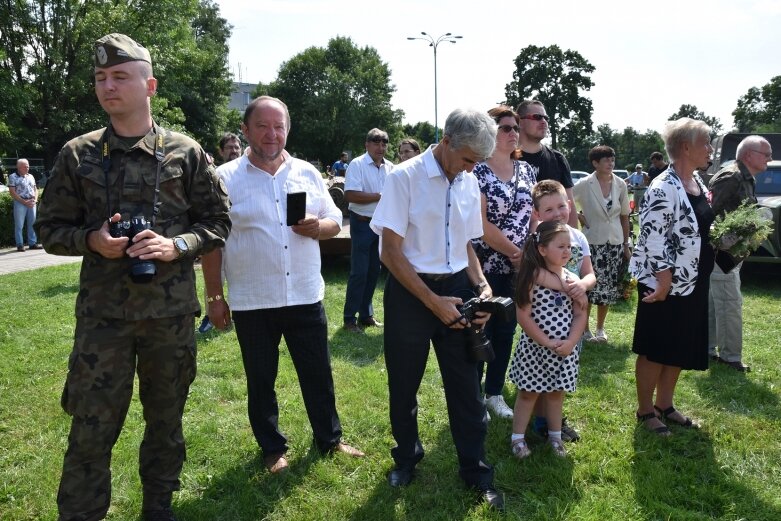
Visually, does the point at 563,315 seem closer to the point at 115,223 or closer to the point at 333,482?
the point at 333,482

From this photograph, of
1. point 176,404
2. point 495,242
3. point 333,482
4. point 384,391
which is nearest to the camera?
point 176,404

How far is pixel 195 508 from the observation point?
3018 millimetres

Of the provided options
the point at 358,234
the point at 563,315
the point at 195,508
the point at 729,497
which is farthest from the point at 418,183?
the point at 358,234

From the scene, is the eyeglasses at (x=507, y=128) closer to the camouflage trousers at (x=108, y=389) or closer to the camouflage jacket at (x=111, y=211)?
the camouflage jacket at (x=111, y=211)

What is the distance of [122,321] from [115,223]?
435 mm

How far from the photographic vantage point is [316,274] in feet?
11.0

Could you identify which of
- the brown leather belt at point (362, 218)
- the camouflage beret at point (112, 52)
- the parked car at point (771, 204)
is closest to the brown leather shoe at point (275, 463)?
the camouflage beret at point (112, 52)

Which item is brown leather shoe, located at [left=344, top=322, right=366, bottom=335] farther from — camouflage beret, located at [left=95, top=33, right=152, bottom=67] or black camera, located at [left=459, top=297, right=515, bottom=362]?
camouflage beret, located at [left=95, top=33, right=152, bottom=67]

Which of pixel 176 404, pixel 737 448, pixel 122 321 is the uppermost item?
pixel 122 321

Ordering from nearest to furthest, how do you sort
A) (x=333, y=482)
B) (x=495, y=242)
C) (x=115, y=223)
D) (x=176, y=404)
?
(x=115, y=223)
(x=176, y=404)
(x=333, y=482)
(x=495, y=242)

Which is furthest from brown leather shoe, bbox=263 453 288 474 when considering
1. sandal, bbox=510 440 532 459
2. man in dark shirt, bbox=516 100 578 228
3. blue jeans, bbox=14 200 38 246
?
blue jeans, bbox=14 200 38 246

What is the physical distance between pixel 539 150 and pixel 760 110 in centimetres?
6985

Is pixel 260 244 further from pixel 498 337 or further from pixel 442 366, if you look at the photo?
pixel 498 337

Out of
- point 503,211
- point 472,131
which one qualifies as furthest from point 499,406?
point 472,131
